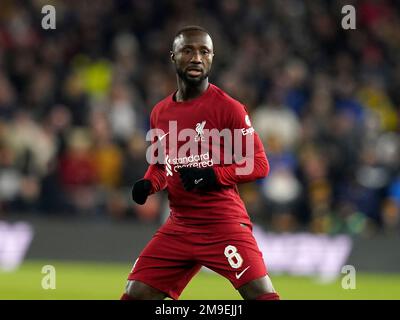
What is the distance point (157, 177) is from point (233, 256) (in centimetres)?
89

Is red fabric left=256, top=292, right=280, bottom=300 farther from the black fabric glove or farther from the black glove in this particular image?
the black glove

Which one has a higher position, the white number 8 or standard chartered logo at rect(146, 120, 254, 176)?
standard chartered logo at rect(146, 120, 254, 176)

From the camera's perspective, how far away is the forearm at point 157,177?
309 inches

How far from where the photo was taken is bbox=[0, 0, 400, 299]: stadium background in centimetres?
1514

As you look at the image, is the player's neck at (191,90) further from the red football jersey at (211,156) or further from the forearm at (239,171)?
the forearm at (239,171)

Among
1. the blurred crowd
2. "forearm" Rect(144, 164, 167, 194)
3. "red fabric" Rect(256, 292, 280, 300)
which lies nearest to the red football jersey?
"forearm" Rect(144, 164, 167, 194)

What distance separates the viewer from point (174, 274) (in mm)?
7574

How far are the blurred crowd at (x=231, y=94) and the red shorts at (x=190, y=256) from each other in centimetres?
740

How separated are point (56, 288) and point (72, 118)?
449 cm

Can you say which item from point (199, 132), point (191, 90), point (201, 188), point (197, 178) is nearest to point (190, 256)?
point (201, 188)

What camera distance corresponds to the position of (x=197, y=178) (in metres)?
7.33

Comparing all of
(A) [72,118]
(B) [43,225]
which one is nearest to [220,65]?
(A) [72,118]

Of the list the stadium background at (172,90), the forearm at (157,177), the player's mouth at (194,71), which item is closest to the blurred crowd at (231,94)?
the stadium background at (172,90)
